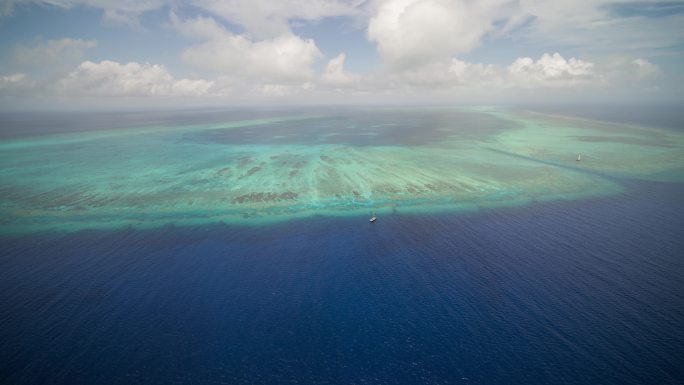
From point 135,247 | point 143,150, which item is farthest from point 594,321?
point 143,150

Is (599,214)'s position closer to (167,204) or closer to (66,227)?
(167,204)

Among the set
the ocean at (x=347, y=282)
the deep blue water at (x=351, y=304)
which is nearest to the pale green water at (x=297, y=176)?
the ocean at (x=347, y=282)

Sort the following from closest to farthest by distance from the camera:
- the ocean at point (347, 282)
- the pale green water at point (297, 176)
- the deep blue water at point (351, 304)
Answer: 1. the deep blue water at point (351, 304)
2. the ocean at point (347, 282)
3. the pale green water at point (297, 176)

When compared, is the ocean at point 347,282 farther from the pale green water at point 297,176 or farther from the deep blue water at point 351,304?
the pale green water at point 297,176

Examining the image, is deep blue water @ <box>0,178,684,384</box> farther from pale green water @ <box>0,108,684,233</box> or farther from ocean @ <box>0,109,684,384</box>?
pale green water @ <box>0,108,684,233</box>

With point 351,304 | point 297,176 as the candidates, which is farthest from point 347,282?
point 297,176

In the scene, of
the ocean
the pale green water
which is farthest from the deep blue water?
the pale green water
